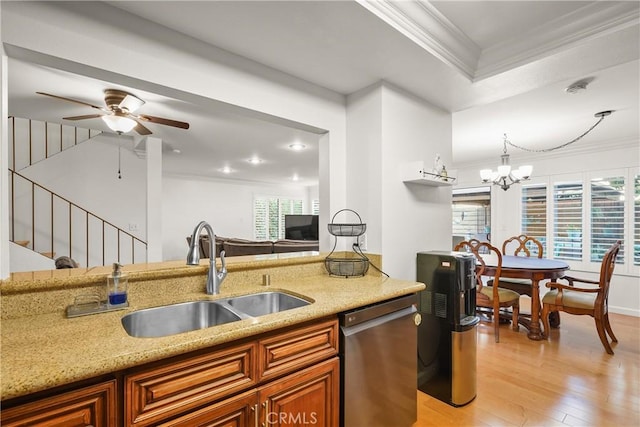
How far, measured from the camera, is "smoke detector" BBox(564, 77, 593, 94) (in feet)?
7.77

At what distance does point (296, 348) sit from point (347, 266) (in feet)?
3.00

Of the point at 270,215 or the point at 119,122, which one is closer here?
the point at 119,122

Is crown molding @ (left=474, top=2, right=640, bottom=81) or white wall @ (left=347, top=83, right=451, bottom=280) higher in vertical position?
crown molding @ (left=474, top=2, right=640, bottom=81)

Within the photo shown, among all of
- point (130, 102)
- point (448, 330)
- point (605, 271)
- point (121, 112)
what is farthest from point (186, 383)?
point (605, 271)

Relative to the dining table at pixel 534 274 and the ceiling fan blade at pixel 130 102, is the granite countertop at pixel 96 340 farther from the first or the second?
the dining table at pixel 534 274

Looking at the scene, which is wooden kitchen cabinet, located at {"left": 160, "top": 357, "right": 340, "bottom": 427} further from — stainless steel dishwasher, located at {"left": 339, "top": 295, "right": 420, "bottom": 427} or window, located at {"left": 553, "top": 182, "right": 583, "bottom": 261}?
window, located at {"left": 553, "top": 182, "right": 583, "bottom": 261}

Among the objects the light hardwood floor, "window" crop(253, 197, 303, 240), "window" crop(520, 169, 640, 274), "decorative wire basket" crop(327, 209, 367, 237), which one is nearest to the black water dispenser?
the light hardwood floor

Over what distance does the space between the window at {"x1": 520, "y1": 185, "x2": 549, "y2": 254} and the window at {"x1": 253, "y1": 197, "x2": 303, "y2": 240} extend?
581cm

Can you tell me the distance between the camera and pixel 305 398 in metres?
1.28

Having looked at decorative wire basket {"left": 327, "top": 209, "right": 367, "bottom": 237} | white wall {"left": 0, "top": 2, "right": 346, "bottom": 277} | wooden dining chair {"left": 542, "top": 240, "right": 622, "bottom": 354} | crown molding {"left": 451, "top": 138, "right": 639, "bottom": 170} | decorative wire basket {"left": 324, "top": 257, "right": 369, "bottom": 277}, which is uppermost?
crown molding {"left": 451, "top": 138, "right": 639, "bottom": 170}

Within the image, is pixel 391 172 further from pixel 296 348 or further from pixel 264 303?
pixel 296 348

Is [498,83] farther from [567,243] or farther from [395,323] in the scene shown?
[567,243]

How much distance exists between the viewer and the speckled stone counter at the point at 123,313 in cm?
83

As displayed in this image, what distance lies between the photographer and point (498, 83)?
2.17 m
